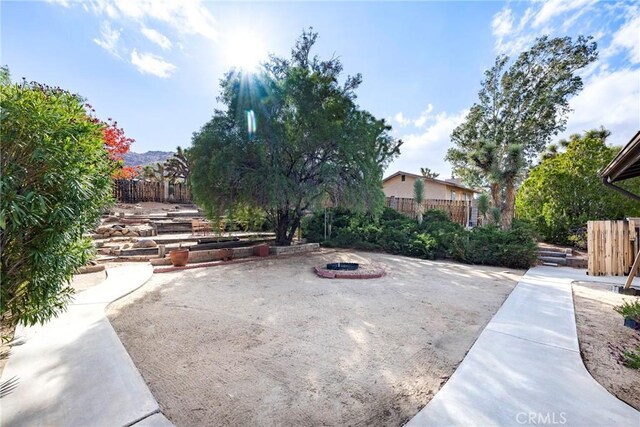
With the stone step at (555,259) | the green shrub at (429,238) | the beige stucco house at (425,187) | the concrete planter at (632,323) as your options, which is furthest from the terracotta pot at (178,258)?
the beige stucco house at (425,187)

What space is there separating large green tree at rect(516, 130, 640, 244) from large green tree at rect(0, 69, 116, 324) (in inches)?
542

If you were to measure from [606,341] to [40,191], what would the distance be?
6179 millimetres

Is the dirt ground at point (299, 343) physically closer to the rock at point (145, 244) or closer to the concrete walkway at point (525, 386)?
the concrete walkway at point (525, 386)

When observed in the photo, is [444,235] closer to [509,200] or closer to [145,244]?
[509,200]

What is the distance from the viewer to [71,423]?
1.86 meters

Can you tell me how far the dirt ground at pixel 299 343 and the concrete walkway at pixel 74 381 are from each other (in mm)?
171

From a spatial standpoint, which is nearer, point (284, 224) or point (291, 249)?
point (291, 249)

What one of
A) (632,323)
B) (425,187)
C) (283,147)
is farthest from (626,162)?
(425,187)

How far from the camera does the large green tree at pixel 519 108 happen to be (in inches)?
598

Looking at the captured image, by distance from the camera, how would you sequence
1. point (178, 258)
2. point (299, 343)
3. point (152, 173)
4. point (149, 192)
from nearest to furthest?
point (299, 343) < point (178, 258) < point (149, 192) < point (152, 173)

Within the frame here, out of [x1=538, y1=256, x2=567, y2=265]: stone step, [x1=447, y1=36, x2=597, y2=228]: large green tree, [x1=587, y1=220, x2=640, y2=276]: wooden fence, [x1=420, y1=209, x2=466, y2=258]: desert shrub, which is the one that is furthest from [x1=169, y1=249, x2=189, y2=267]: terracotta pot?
[x1=447, y1=36, x2=597, y2=228]: large green tree

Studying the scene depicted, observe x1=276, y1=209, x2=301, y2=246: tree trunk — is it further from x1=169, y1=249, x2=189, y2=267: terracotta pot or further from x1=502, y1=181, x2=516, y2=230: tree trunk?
x1=502, y1=181, x2=516, y2=230: tree trunk

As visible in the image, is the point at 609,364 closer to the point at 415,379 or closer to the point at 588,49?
the point at 415,379

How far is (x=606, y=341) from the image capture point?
329cm
